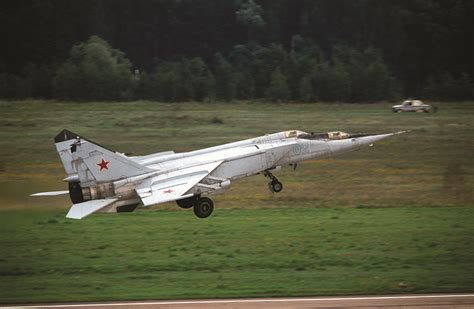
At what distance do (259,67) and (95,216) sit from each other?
133ft

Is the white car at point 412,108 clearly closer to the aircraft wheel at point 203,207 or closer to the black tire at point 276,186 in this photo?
the black tire at point 276,186

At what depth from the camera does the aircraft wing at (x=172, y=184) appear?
27998mm

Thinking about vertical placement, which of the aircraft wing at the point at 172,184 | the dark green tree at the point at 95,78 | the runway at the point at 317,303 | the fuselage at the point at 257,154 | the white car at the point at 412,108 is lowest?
the runway at the point at 317,303

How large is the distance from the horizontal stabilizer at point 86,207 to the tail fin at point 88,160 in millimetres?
642

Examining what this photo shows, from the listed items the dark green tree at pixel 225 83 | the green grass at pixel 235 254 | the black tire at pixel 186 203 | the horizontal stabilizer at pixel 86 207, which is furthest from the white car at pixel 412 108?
the horizontal stabilizer at pixel 86 207

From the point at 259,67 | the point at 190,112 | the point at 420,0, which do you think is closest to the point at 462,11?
the point at 420,0

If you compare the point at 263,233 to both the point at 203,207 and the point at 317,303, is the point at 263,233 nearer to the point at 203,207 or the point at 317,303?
the point at 203,207

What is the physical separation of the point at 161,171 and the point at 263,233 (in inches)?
146

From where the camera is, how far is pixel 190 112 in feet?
185

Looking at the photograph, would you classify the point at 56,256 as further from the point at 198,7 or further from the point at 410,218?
the point at 198,7

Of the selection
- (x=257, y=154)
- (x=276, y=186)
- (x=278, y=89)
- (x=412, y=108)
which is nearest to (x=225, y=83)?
(x=278, y=89)

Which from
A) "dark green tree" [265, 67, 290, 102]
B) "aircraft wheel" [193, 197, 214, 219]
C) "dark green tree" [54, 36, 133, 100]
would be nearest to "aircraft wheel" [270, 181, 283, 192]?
"aircraft wheel" [193, 197, 214, 219]

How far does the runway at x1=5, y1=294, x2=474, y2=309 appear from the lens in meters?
20.5

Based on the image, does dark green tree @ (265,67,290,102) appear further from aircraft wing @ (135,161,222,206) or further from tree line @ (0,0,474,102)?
aircraft wing @ (135,161,222,206)
